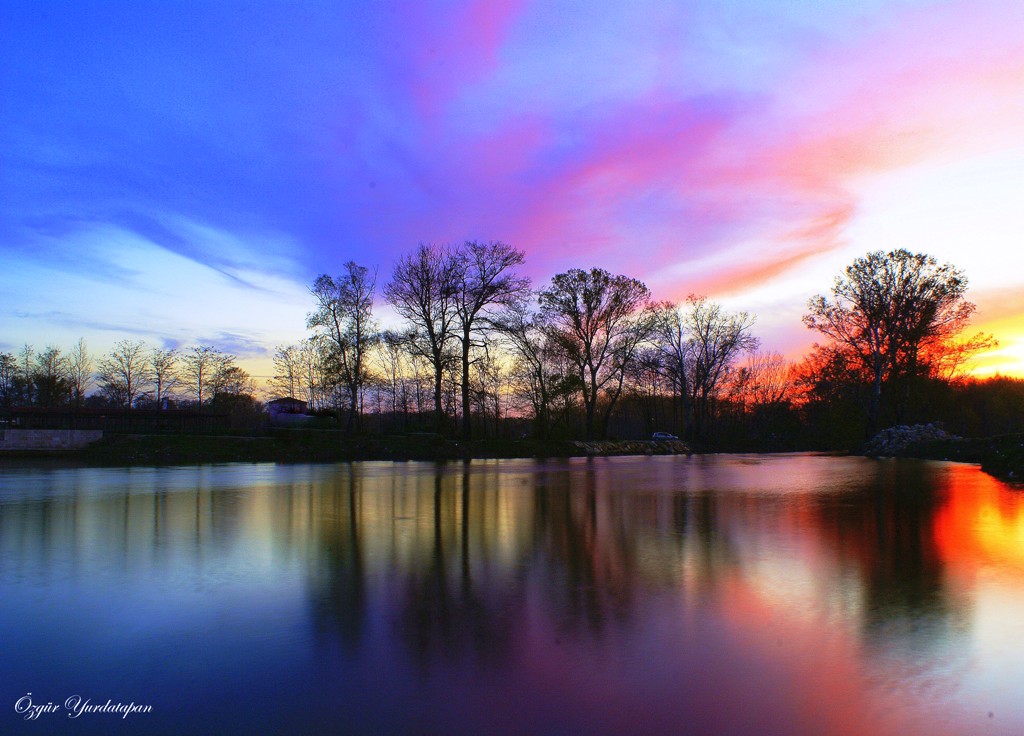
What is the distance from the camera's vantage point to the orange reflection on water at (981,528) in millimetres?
8250

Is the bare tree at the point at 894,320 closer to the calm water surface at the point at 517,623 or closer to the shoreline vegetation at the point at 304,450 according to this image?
the shoreline vegetation at the point at 304,450

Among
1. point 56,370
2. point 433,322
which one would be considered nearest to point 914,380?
point 433,322

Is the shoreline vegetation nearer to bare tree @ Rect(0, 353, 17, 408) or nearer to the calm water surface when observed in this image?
the calm water surface

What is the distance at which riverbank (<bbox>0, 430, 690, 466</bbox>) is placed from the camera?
3466 cm

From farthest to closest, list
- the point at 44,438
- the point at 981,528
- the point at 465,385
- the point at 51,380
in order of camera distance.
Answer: the point at 51,380, the point at 465,385, the point at 44,438, the point at 981,528

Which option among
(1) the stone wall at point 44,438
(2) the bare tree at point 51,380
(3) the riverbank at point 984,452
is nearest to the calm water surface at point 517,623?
(3) the riverbank at point 984,452

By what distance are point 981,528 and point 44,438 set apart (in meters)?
46.6

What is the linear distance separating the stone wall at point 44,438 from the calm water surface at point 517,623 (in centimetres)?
3188

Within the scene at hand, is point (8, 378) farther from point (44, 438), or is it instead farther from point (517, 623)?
point (517, 623)

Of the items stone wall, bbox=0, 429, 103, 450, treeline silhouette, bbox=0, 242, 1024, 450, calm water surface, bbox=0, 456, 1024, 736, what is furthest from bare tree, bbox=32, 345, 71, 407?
calm water surface, bbox=0, 456, 1024, 736

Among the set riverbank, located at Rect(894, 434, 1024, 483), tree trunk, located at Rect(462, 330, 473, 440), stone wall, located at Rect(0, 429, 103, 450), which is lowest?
riverbank, located at Rect(894, 434, 1024, 483)

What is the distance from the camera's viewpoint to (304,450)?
36375 millimetres

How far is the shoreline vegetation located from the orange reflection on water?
1943 centimetres

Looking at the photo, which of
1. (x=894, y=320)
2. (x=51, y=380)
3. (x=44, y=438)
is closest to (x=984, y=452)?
(x=894, y=320)
